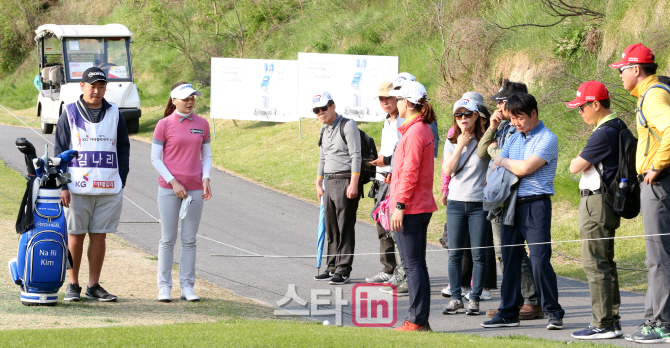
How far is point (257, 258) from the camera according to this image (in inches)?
368

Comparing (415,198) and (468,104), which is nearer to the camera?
(415,198)

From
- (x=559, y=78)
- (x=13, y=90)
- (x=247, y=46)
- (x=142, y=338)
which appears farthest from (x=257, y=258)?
(x=13, y=90)

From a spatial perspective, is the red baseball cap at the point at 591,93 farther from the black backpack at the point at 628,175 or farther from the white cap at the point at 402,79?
the white cap at the point at 402,79

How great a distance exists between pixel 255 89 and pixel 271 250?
38.7 feet

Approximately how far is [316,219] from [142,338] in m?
7.36

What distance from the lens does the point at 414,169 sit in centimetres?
578

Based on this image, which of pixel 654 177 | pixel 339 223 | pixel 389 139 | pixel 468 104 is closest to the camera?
pixel 654 177

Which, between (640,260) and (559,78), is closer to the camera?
(640,260)

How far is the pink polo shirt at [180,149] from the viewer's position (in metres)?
6.80

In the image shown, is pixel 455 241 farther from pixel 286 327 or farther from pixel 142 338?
pixel 142 338

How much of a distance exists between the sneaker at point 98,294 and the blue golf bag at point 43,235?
1.56ft

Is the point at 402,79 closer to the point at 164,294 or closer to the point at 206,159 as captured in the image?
the point at 206,159

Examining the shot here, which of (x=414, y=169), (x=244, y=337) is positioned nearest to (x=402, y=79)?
(x=414, y=169)

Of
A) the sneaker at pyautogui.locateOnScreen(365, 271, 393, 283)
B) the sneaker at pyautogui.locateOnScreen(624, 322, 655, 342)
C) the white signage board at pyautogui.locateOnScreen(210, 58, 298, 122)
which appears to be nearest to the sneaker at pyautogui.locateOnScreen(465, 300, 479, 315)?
the sneaker at pyautogui.locateOnScreen(624, 322, 655, 342)
